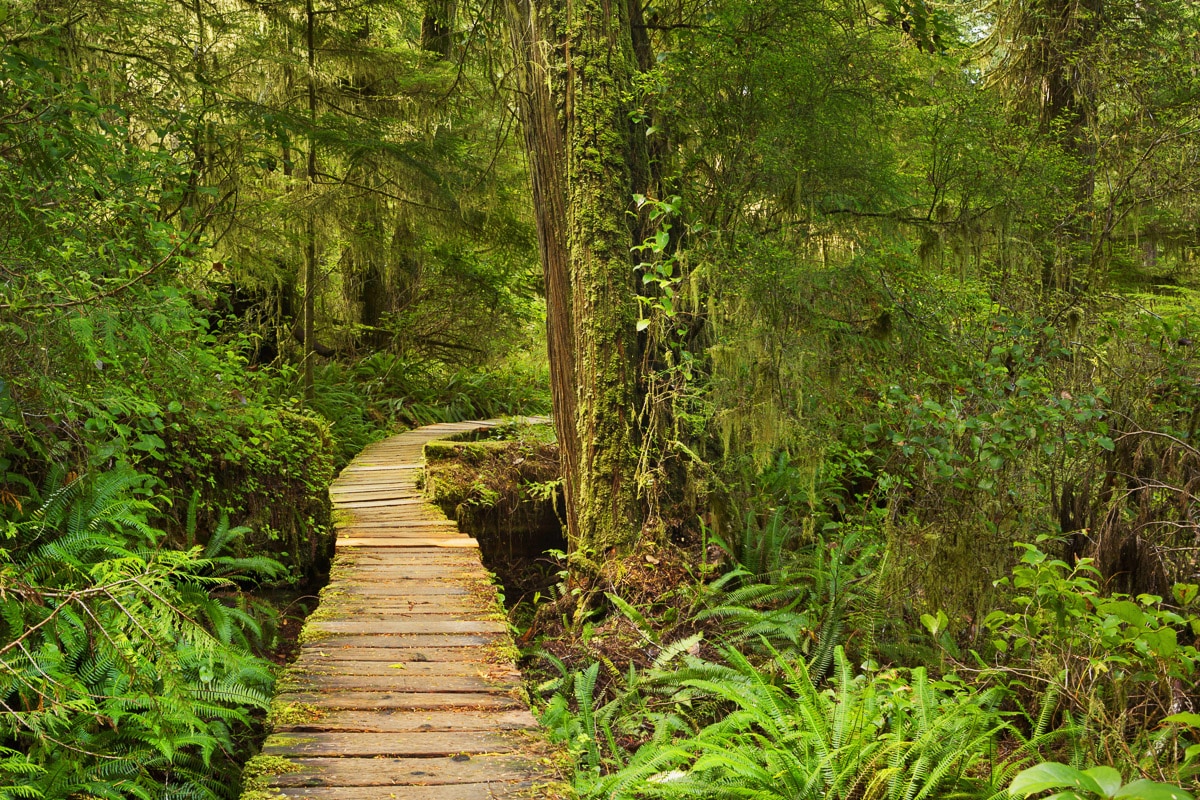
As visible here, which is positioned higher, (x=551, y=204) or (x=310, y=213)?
(x=310, y=213)

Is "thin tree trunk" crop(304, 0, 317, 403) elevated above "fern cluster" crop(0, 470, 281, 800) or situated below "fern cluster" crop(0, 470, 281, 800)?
above

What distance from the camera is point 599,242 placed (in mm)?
6383

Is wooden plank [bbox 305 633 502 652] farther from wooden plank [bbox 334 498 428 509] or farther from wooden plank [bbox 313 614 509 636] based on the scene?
wooden plank [bbox 334 498 428 509]

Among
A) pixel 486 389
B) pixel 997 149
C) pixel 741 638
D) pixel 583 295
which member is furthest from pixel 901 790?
pixel 486 389

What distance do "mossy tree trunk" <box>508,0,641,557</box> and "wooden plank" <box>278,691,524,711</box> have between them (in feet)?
7.58

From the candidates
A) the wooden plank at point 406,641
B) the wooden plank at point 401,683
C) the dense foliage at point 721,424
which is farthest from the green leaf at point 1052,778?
the wooden plank at point 406,641

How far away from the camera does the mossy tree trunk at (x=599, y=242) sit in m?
6.39

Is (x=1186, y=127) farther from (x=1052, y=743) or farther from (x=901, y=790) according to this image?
(x=901, y=790)

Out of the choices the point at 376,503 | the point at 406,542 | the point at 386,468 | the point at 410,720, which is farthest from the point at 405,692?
the point at 386,468

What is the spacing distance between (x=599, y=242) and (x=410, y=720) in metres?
3.67

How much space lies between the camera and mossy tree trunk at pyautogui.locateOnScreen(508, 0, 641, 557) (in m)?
6.39

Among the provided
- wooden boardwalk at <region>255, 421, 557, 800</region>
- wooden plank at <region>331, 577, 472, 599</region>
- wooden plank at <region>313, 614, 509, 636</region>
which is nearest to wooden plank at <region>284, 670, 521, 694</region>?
wooden boardwalk at <region>255, 421, 557, 800</region>

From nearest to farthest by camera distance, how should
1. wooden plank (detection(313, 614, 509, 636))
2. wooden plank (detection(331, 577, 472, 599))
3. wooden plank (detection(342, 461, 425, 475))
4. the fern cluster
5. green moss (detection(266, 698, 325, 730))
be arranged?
the fern cluster, green moss (detection(266, 698, 325, 730)), wooden plank (detection(313, 614, 509, 636)), wooden plank (detection(331, 577, 472, 599)), wooden plank (detection(342, 461, 425, 475))

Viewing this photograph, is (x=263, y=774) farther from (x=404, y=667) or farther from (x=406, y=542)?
(x=406, y=542)
